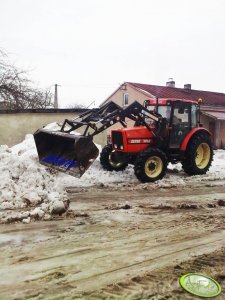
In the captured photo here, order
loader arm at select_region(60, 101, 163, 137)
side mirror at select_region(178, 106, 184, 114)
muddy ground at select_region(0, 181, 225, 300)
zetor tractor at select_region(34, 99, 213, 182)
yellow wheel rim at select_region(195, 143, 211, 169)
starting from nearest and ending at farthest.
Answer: muddy ground at select_region(0, 181, 225, 300)
zetor tractor at select_region(34, 99, 213, 182)
loader arm at select_region(60, 101, 163, 137)
side mirror at select_region(178, 106, 184, 114)
yellow wheel rim at select_region(195, 143, 211, 169)

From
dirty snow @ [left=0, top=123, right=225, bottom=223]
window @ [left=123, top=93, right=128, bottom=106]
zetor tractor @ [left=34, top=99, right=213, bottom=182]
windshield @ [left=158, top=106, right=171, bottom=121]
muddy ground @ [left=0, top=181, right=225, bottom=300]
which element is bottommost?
muddy ground @ [left=0, top=181, right=225, bottom=300]

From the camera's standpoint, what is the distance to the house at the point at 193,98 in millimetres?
27297

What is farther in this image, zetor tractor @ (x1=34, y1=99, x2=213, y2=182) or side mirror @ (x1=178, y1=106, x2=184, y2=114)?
side mirror @ (x1=178, y1=106, x2=184, y2=114)

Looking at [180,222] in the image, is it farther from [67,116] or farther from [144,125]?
[67,116]

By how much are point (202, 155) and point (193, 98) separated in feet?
60.2

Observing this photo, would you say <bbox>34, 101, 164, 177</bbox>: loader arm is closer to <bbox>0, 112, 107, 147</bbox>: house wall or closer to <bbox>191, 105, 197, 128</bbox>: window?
<bbox>191, 105, 197, 128</bbox>: window

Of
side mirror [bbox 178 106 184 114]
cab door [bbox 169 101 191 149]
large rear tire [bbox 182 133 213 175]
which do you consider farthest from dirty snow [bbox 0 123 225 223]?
side mirror [bbox 178 106 184 114]

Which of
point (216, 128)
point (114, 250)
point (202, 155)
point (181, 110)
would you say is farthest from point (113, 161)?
point (216, 128)

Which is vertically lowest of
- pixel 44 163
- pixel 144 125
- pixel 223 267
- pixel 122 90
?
pixel 223 267

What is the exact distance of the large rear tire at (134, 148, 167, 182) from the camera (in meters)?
8.87

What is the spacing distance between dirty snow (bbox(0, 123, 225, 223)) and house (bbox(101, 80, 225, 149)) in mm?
17749

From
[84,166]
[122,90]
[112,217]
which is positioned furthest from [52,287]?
[122,90]

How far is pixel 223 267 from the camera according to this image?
3.84 metres

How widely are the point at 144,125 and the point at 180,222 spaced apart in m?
4.59
